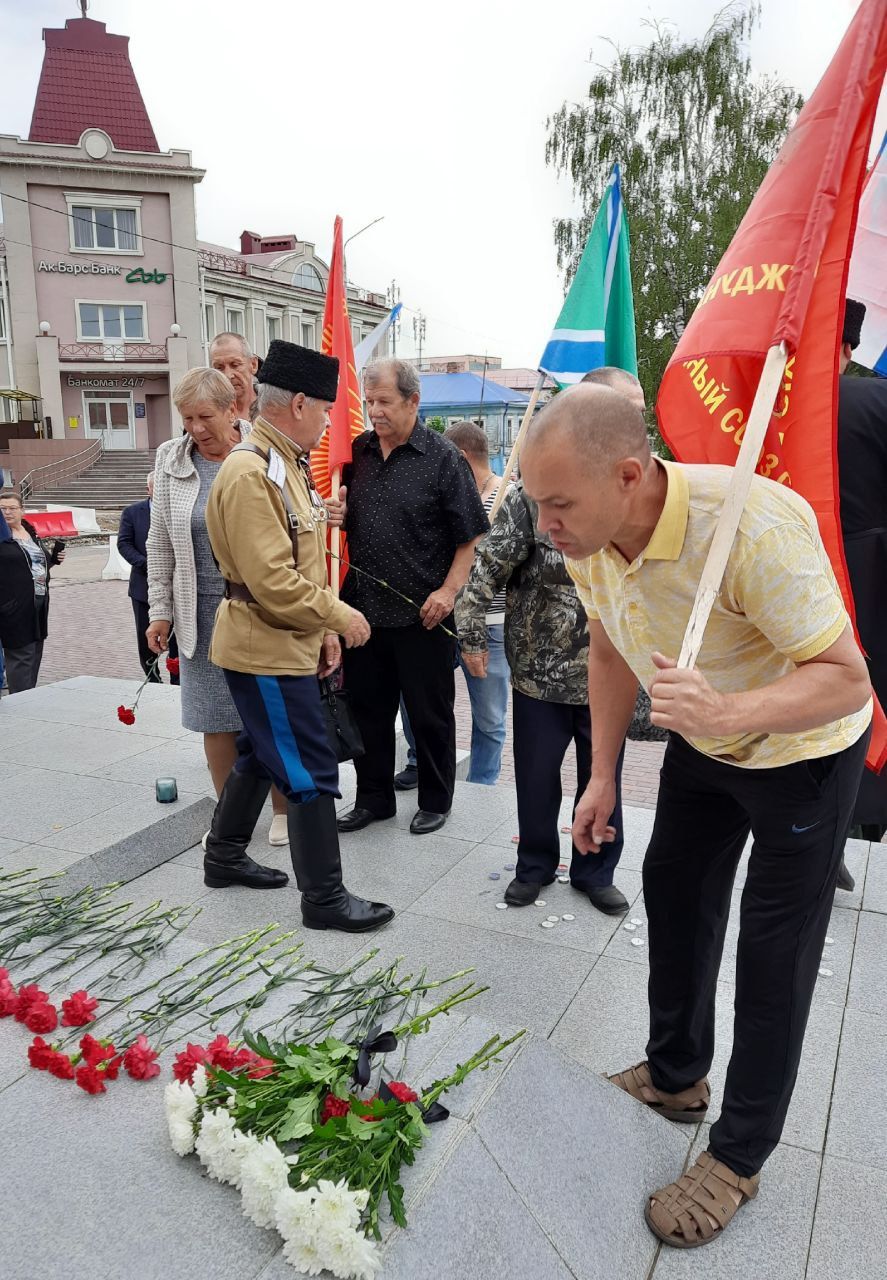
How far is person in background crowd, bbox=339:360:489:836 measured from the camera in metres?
4.21

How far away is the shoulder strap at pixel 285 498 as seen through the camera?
10.3 ft

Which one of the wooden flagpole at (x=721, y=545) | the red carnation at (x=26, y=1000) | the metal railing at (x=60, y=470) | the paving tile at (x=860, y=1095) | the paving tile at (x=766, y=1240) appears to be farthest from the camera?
the metal railing at (x=60, y=470)

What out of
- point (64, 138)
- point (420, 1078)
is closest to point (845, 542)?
point (420, 1078)

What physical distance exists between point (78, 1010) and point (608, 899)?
1.90 metres

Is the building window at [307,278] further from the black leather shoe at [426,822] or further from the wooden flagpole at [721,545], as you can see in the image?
the wooden flagpole at [721,545]

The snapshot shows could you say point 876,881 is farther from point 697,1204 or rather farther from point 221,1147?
point 221,1147

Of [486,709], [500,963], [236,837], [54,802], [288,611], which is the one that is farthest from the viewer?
[486,709]

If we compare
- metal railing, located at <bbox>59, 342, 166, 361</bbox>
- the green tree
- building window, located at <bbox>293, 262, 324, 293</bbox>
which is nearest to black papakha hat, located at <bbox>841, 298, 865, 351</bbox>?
the green tree

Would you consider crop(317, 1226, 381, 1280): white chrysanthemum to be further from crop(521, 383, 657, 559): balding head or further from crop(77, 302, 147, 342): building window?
crop(77, 302, 147, 342): building window

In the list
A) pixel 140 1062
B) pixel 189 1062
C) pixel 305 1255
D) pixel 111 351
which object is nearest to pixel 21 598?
pixel 140 1062

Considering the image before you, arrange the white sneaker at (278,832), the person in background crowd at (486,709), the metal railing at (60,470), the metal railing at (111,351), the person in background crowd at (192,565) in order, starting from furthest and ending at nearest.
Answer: the metal railing at (111,351) → the metal railing at (60,470) → the person in background crowd at (486,709) → the white sneaker at (278,832) → the person in background crowd at (192,565)

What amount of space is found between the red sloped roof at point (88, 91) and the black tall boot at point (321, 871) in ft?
136

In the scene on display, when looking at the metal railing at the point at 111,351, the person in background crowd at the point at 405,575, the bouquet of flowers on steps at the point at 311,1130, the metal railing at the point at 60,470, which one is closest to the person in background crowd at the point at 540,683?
the person in background crowd at the point at 405,575

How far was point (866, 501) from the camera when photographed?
3230 millimetres
